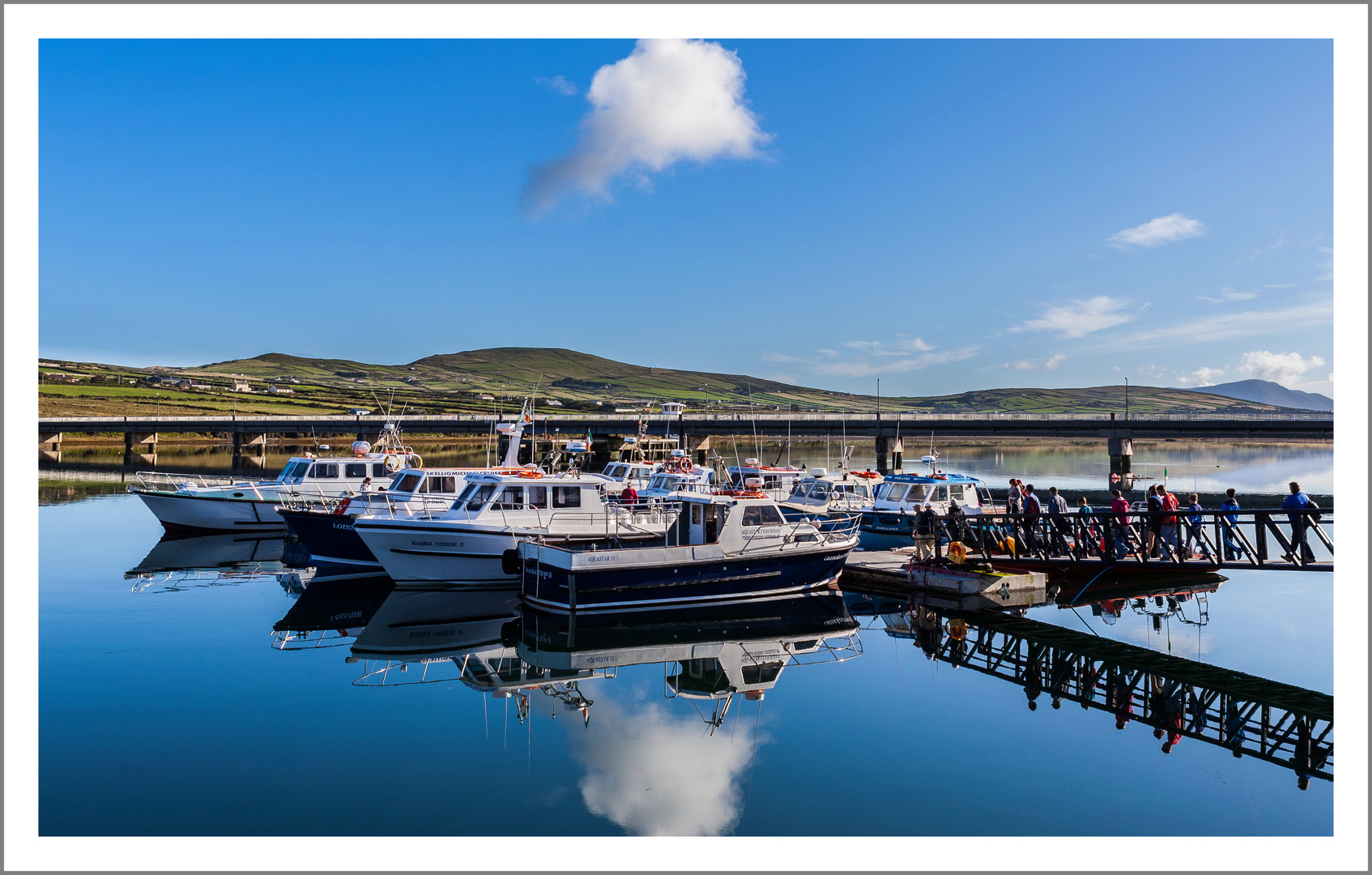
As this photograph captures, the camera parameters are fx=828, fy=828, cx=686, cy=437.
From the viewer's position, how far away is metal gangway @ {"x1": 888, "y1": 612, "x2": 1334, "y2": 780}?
1178cm

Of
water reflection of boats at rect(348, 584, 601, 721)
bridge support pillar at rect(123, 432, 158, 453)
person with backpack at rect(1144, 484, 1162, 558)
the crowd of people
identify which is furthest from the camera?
bridge support pillar at rect(123, 432, 158, 453)

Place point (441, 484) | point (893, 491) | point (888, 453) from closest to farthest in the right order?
point (441, 484) < point (893, 491) < point (888, 453)

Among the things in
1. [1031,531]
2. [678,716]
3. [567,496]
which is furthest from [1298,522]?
[567,496]

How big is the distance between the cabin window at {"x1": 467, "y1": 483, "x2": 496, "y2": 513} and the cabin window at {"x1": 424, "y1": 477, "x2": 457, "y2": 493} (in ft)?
11.6

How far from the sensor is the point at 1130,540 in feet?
70.0

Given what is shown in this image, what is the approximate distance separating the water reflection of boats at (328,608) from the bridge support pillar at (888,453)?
50518 millimetres

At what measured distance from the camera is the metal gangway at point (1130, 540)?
1664 centimetres

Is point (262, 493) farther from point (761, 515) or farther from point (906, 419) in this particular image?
point (906, 419)

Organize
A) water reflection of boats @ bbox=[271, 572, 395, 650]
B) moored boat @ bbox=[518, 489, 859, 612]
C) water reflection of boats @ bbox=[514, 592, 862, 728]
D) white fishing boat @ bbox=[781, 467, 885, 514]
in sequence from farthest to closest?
1. white fishing boat @ bbox=[781, 467, 885, 514]
2. moored boat @ bbox=[518, 489, 859, 612]
3. water reflection of boats @ bbox=[271, 572, 395, 650]
4. water reflection of boats @ bbox=[514, 592, 862, 728]

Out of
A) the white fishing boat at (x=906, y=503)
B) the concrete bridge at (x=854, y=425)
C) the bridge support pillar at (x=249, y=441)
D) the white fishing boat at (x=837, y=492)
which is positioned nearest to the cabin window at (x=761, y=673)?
the white fishing boat at (x=906, y=503)

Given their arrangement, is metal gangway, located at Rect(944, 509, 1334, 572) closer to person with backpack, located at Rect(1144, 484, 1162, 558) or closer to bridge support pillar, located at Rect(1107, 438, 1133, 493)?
person with backpack, located at Rect(1144, 484, 1162, 558)

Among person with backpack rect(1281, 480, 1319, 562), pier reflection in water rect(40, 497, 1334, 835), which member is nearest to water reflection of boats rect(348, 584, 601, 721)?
pier reflection in water rect(40, 497, 1334, 835)

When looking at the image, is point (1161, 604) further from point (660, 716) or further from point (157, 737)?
point (157, 737)

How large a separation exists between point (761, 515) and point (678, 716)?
27.9 feet
